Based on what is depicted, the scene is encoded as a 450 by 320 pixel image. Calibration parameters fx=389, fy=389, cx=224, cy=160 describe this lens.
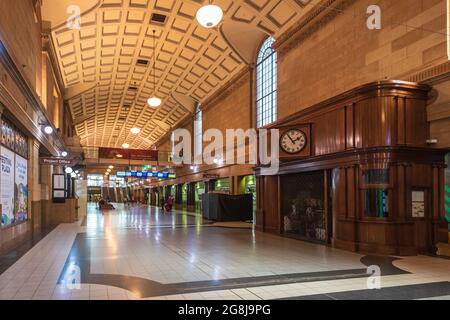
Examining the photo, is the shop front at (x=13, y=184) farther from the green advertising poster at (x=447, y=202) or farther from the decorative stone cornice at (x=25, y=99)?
the green advertising poster at (x=447, y=202)

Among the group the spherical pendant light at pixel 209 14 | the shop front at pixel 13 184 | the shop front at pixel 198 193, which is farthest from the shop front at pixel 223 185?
the spherical pendant light at pixel 209 14

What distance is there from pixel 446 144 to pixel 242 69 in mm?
12065

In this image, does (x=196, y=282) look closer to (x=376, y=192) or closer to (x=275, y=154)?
(x=376, y=192)

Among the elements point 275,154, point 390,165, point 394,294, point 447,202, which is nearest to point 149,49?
point 275,154

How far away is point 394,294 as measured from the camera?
17.4 ft

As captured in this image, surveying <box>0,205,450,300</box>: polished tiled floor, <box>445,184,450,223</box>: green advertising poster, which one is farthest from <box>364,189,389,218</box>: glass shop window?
<box>445,184,450,223</box>: green advertising poster

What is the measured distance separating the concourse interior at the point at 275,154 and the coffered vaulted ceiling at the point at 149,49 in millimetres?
102

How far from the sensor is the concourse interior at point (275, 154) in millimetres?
6465

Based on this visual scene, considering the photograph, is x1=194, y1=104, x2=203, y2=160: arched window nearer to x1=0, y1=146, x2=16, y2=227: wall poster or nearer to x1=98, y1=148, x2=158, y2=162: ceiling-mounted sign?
x1=98, y1=148, x2=158, y2=162: ceiling-mounted sign

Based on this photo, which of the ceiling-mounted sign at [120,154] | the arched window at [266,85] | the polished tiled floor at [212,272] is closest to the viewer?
the polished tiled floor at [212,272]

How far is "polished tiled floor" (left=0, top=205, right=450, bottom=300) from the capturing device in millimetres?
5363

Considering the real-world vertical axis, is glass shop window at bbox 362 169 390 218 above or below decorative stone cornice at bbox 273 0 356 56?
below

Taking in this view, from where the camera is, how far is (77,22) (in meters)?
15.2

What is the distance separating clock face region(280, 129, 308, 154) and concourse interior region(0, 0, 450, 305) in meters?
0.04
